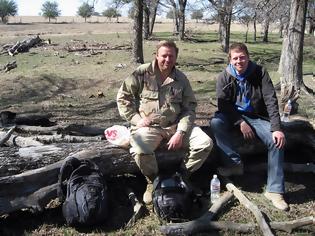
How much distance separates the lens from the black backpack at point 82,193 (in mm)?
4406

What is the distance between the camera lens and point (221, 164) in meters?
5.45

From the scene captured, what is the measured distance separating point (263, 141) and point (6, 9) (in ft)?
273

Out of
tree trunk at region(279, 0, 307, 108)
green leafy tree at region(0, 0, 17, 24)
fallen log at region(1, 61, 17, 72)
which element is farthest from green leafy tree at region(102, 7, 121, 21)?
green leafy tree at region(0, 0, 17, 24)

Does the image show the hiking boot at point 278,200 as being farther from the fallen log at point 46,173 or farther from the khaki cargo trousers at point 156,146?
the fallen log at point 46,173

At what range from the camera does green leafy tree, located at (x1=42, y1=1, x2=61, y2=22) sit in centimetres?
9488

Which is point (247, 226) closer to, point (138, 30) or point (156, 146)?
point (156, 146)

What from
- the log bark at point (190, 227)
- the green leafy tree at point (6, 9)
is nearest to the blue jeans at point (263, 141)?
the log bark at point (190, 227)

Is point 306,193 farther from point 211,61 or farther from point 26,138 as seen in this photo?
point 211,61

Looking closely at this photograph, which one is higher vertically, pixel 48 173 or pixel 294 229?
pixel 48 173

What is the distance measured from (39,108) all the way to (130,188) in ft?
22.9

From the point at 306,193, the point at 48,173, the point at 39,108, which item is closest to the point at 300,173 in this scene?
the point at 306,193

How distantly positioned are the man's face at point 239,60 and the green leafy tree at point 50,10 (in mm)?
94647

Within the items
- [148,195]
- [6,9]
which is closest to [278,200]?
[148,195]

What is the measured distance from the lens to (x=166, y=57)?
16.2ft
